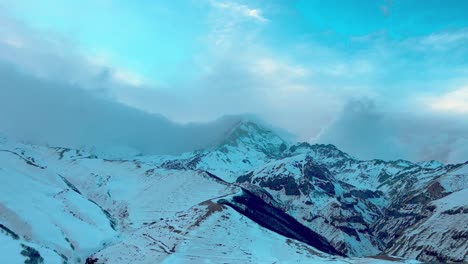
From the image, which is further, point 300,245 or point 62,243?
point 300,245

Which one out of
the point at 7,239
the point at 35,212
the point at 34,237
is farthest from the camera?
the point at 35,212

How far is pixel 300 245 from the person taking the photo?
188 metres

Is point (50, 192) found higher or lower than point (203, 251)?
higher

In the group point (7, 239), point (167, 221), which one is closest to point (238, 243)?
point (167, 221)

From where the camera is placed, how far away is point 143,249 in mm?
162250

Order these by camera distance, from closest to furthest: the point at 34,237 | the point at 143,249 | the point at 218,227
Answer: the point at 34,237
the point at 143,249
the point at 218,227

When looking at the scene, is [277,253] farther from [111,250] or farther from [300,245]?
[111,250]

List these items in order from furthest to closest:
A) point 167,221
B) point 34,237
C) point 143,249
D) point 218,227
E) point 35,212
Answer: point 167,221 < point 218,227 < point 143,249 < point 35,212 < point 34,237

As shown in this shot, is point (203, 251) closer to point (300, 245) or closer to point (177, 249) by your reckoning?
point (177, 249)

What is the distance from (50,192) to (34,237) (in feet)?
217

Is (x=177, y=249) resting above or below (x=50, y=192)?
below

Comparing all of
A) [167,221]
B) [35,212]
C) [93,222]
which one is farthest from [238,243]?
[35,212]

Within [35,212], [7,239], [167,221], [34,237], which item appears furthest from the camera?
[167,221]

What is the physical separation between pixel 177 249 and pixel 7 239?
62235 millimetres
